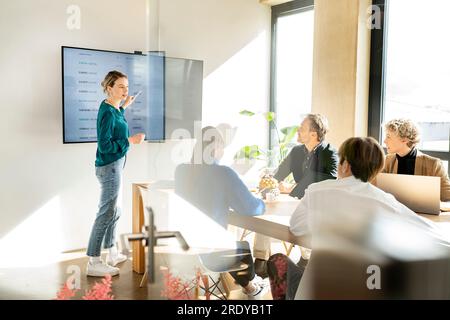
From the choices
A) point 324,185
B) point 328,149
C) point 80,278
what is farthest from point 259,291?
point 80,278

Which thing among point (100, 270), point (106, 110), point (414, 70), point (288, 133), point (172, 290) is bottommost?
point (100, 270)

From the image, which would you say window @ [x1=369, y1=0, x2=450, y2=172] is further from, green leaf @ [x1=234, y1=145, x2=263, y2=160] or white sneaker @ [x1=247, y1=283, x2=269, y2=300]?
white sneaker @ [x1=247, y1=283, x2=269, y2=300]

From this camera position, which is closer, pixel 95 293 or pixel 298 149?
pixel 298 149

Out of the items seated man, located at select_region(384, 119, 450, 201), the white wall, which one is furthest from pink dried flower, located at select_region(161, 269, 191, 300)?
the white wall

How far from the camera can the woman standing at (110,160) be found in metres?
2.93

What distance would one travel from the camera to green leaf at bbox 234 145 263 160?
1717 millimetres

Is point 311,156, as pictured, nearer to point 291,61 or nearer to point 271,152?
point 271,152

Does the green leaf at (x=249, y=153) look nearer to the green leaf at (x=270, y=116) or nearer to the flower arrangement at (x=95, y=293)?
the green leaf at (x=270, y=116)

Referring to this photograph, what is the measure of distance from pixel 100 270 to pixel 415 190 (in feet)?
5.94

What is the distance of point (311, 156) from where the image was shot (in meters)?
1.59

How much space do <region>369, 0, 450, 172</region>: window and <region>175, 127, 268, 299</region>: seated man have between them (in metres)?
0.59

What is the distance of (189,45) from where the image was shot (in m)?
2.01
